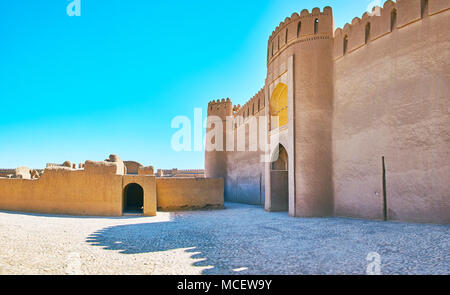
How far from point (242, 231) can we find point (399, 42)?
8.05 meters

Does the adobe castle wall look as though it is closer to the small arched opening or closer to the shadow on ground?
the shadow on ground

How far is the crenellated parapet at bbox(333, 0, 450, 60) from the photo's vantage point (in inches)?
340

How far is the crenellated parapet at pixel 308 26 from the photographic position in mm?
12023

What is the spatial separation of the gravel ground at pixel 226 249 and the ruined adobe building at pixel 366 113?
1459mm

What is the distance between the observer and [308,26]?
12.2m

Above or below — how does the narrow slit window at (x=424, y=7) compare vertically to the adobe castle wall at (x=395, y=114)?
above

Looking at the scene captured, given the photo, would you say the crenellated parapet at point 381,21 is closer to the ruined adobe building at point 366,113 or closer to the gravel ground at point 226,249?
the ruined adobe building at point 366,113

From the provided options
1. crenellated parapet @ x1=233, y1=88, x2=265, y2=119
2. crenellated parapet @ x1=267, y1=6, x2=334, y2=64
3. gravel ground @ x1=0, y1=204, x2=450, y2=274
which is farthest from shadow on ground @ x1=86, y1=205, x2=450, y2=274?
crenellated parapet @ x1=233, y1=88, x2=265, y2=119

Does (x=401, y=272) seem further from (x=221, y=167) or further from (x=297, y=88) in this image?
(x=221, y=167)

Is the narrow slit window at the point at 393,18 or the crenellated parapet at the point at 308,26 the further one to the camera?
the crenellated parapet at the point at 308,26

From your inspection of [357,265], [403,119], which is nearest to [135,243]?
[357,265]

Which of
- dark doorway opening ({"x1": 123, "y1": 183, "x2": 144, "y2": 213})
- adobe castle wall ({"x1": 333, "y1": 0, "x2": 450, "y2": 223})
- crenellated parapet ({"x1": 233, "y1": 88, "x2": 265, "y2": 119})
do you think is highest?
crenellated parapet ({"x1": 233, "y1": 88, "x2": 265, "y2": 119})

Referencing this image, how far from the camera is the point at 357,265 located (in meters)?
5.02

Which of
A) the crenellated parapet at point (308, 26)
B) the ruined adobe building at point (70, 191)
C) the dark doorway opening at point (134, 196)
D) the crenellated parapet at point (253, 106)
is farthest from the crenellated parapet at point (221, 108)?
the ruined adobe building at point (70, 191)
